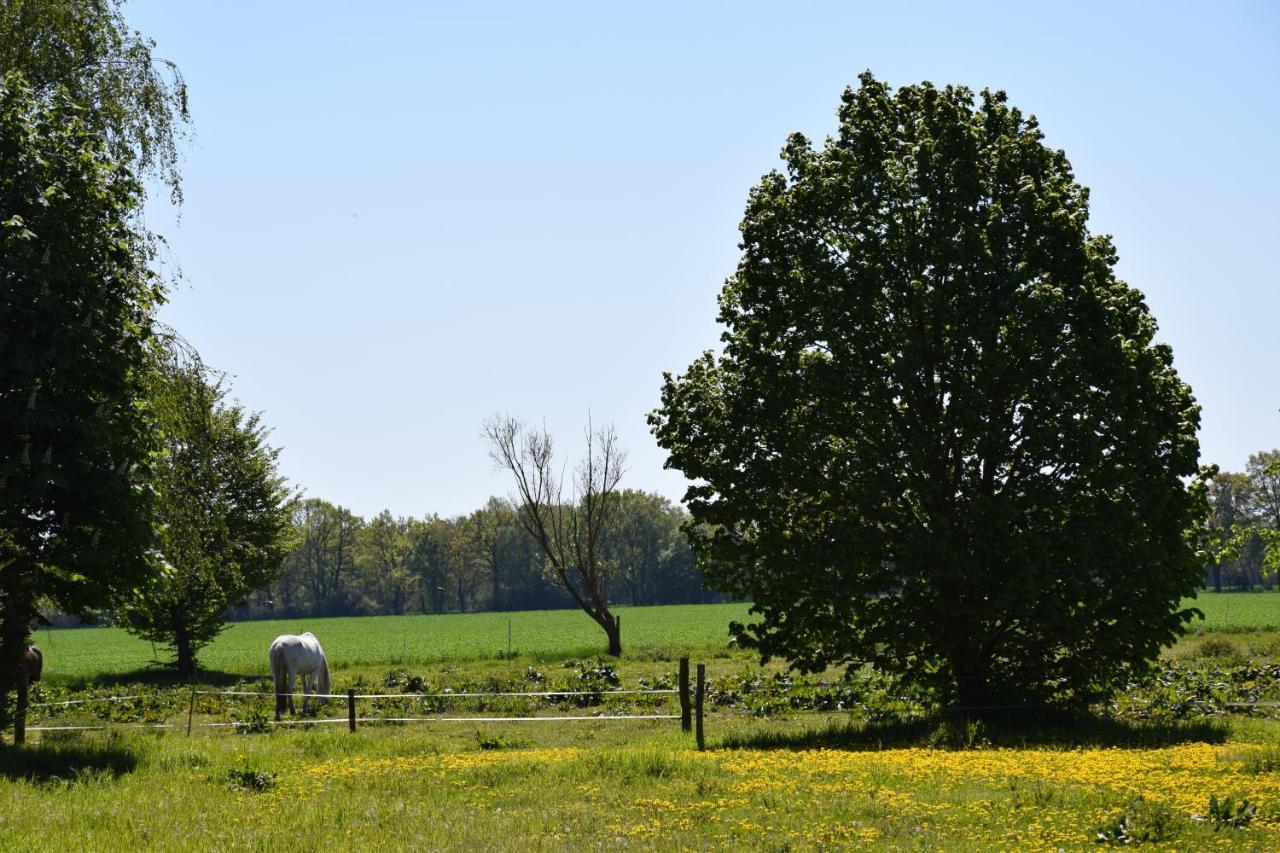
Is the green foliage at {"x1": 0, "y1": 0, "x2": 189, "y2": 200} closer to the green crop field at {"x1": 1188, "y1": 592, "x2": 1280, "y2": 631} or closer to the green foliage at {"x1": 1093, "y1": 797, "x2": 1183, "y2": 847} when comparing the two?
the green foliage at {"x1": 1093, "y1": 797, "x2": 1183, "y2": 847}

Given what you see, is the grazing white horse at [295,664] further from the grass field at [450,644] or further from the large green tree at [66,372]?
the grass field at [450,644]

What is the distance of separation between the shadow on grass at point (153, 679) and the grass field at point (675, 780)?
12574mm

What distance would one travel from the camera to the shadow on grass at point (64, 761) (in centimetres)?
1791

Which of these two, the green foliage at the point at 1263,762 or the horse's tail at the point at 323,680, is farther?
the horse's tail at the point at 323,680

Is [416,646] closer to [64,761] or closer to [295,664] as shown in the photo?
[295,664]

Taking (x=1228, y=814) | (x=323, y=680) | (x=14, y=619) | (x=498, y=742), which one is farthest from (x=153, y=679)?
(x=1228, y=814)

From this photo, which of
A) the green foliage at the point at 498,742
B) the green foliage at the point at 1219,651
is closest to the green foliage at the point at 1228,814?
the green foliage at the point at 498,742

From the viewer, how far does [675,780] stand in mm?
16750

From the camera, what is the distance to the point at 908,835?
12594mm

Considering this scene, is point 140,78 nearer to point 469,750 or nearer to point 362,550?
point 469,750

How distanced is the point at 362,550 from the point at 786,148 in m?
160

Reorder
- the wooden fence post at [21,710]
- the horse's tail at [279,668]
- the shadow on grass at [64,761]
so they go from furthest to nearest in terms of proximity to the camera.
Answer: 1. the horse's tail at [279,668]
2. the wooden fence post at [21,710]
3. the shadow on grass at [64,761]

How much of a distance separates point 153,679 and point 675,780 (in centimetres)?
3405

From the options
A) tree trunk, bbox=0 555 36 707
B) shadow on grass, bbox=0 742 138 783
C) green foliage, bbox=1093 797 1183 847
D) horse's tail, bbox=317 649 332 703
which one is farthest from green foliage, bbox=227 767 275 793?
horse's tail, bbox=317 649 332 703
